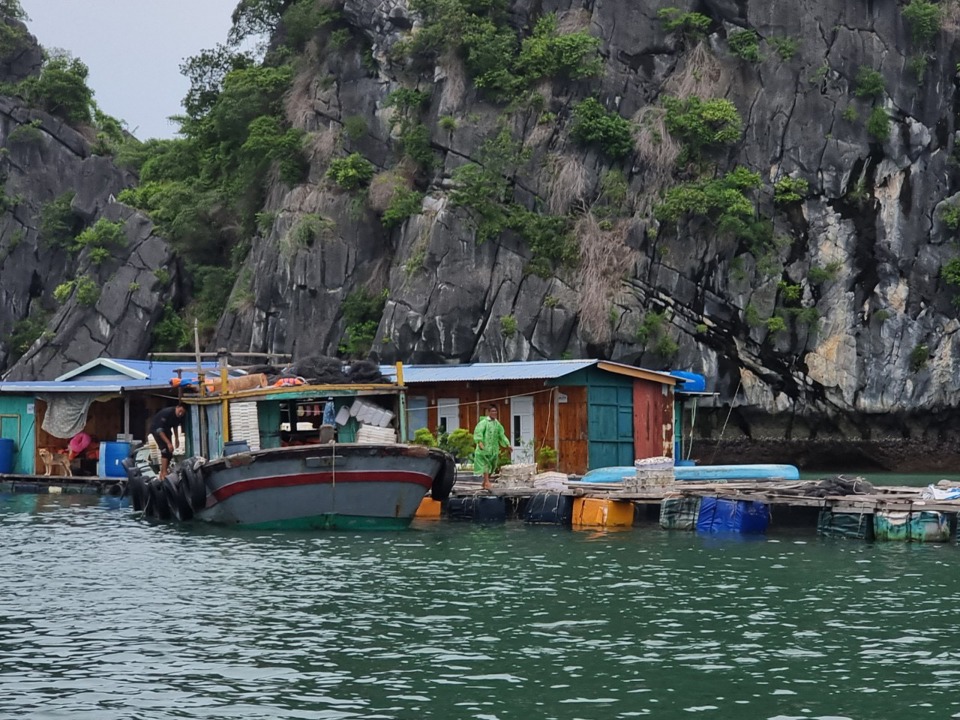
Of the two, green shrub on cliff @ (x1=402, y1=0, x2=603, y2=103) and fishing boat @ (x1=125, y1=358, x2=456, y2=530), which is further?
green shrub on cliff @ (x1=402, y1=0, x2=603, y2=103)

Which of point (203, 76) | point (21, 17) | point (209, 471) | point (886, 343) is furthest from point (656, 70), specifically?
point (21, 17)

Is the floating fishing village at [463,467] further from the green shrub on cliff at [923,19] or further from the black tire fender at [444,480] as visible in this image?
the green shrub on cliff at [923,19]

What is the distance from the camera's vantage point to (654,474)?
27578 millimetres

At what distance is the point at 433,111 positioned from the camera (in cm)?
5203

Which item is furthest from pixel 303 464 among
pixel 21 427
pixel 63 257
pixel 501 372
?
pixel 63 257

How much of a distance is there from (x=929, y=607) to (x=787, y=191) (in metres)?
34.3

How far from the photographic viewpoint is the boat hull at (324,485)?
25.4m

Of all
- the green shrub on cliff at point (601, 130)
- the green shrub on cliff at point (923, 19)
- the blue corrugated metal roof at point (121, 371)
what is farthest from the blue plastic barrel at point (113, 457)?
the green shrub on cliff at point (923, 19)

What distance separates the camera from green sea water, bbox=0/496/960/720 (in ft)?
41.3

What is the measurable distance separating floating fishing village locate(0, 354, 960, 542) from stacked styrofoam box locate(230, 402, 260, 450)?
0.03m

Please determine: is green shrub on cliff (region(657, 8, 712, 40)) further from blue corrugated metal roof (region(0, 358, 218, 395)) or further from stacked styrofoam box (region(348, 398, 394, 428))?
stacked styrofoam box (region(348, 398, 394, 428))

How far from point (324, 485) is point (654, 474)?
6.61 metres

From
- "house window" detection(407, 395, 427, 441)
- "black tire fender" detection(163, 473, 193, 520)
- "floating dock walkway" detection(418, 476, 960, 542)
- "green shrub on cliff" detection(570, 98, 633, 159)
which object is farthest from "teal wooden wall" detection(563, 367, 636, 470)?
"green shrub on cliff" detection(570, 98, 633, 159)

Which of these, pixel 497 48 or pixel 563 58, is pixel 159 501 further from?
pixel 497 48
